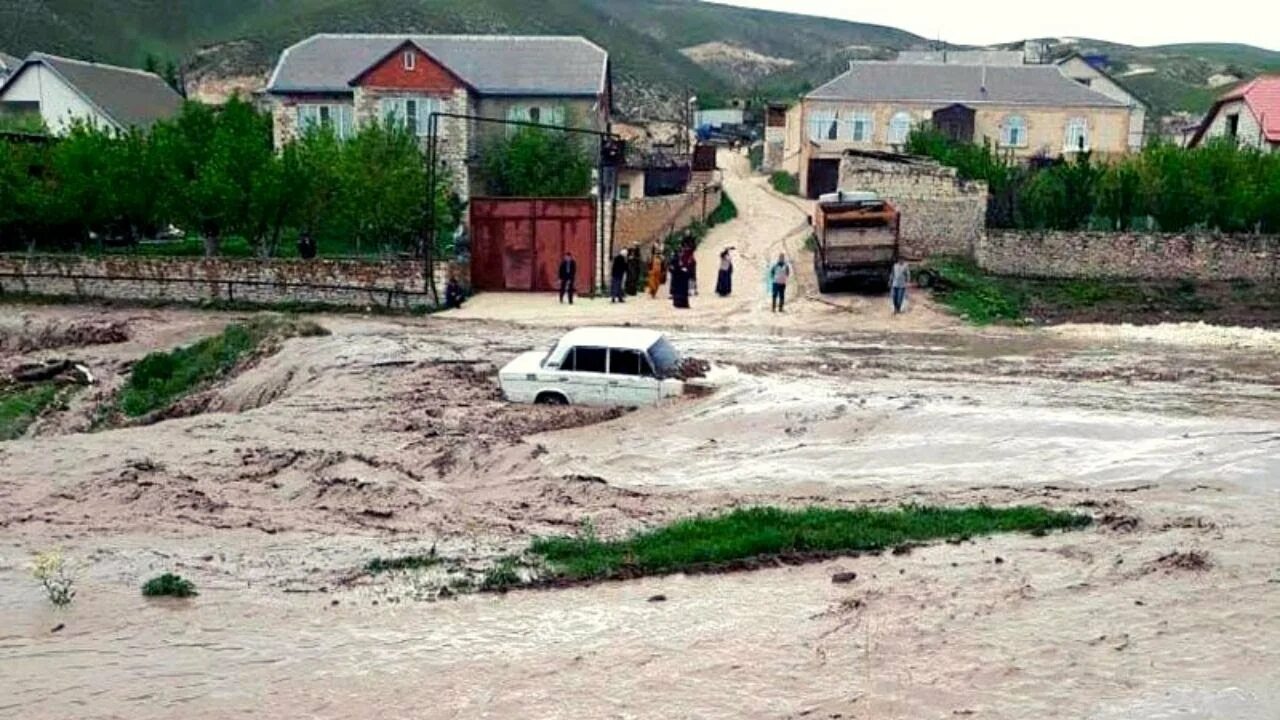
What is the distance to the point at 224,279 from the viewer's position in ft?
98.3

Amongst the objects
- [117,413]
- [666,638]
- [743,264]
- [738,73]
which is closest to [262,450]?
[117,413]

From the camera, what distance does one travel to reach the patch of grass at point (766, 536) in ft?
37.2

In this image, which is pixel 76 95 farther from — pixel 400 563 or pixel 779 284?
pixel 400 563

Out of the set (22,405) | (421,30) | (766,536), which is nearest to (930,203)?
(22,405)

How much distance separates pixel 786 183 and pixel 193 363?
127 ft

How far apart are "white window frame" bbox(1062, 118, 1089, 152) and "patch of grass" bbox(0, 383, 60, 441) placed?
145 ft

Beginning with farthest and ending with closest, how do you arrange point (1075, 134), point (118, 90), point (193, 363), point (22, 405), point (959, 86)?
point (118, 90), point (959, 86), point (1075, 134), point (193, 363), point (22, 405)

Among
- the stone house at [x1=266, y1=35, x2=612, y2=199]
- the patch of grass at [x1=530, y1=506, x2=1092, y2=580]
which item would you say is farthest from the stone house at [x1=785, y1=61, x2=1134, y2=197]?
the patch of grass at [x1=530, y1=506, x2=1092, y2=580]

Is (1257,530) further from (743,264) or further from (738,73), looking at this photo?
(738,73)

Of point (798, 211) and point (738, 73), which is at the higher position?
point (738, 73)

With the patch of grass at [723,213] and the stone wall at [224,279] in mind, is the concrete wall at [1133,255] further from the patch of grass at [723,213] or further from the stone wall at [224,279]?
the stone wall at [224,279]

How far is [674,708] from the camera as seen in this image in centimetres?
863

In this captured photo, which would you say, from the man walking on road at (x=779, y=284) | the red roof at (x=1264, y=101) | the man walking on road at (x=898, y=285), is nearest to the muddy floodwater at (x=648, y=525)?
the man walking on road at (x=898, y=285)

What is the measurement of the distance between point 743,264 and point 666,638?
26.4m
